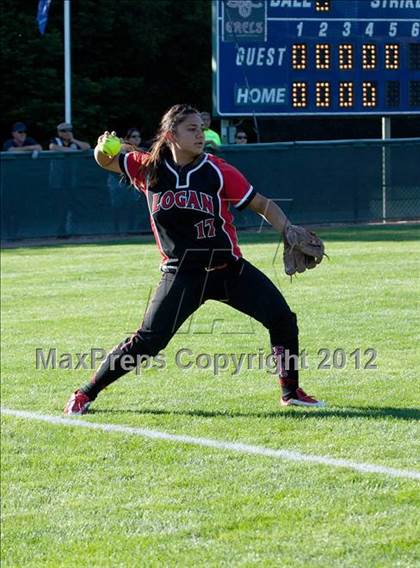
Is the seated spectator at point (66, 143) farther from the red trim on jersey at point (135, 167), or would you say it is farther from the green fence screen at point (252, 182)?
the red trim on jersey at point (135, 167)

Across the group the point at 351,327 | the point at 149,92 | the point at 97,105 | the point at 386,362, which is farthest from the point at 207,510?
the point at 149,92

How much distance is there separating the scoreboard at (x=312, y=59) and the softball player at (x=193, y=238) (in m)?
7.95

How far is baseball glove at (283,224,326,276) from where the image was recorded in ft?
23.1

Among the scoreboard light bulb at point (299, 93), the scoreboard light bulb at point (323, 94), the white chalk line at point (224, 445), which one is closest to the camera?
the white chalk line at point (224, 445)

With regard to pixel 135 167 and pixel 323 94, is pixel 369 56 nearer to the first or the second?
pixel 323 94

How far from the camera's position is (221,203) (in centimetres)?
742

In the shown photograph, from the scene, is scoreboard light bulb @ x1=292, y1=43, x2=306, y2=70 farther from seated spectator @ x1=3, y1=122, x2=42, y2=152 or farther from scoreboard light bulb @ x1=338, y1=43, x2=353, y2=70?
seated spectator @ x1=3, y1=122, x2=42, y2=152

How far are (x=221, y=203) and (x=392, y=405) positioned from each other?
1.78 metres

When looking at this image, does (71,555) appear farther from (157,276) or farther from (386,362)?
(157,276)

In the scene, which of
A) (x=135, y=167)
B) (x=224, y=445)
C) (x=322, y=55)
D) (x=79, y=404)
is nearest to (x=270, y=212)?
(x=135, y=167)

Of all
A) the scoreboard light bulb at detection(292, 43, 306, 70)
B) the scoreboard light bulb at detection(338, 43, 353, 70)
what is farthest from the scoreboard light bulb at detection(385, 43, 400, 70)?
the scoreboard light bulb at detection(292, 43, 306, 70)

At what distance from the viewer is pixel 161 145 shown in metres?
7.30

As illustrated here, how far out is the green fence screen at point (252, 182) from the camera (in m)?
20.9

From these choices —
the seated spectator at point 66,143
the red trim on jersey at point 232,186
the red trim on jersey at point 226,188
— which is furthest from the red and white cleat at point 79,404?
the seated spectator at point 66,143
